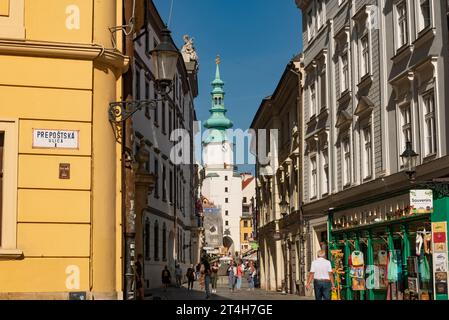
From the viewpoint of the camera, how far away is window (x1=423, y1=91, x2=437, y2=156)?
61.4 ft

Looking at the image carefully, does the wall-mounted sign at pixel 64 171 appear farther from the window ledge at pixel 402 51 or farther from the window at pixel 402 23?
the window at pixel 402 23

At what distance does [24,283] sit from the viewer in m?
10.2

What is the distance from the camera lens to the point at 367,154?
24.7 m

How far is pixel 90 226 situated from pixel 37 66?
7.92 feet

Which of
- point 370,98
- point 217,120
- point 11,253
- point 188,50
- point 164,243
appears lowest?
point 11,253

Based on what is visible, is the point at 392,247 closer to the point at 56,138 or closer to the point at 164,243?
the point at 56,138

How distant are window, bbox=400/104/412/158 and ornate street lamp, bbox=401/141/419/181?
32.5 inches

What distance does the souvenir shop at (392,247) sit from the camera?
1838cm

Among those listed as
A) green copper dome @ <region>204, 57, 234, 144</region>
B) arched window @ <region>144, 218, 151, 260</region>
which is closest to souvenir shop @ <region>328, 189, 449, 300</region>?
arched window @ <region>144, 218, 151, 260</region>

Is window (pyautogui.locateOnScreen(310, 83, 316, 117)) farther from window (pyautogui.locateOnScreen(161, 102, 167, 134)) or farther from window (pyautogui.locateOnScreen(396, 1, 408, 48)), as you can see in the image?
window (pyautogui.locateOnScreen(161, 102, 167, 134))

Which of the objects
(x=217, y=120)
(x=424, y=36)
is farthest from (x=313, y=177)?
(x=217, y=120)

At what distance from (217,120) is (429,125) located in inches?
5512
